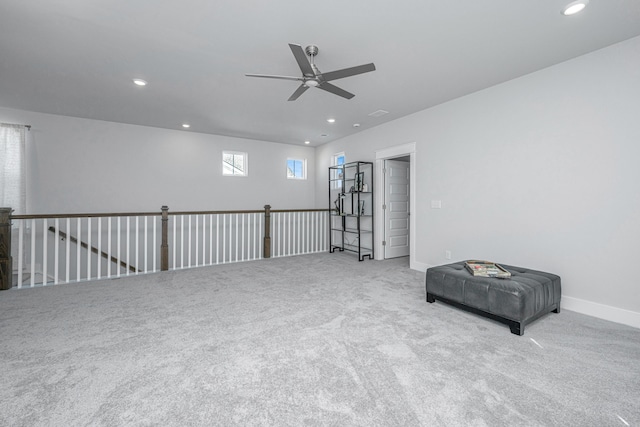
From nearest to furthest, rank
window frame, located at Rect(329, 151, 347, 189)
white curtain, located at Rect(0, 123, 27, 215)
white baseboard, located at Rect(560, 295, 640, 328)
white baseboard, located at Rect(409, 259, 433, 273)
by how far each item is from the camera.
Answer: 1. white baseboard, located at Rect(560, 295, 640, 328)
2. white curtain, located at Rect(0, 123, 27, 215)
3. white baseboard, located at Rect(409, 259, 433, 273)
4. window frame, located at Rect(329, 151, 347, 189)

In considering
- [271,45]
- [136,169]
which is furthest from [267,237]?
[271,45]

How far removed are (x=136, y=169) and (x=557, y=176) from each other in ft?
21.6

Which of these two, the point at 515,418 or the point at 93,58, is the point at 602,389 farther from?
the point at 93,58

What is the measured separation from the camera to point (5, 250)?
139 inches

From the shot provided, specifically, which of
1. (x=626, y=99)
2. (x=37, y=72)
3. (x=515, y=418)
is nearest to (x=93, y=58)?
(x=37, y=72)

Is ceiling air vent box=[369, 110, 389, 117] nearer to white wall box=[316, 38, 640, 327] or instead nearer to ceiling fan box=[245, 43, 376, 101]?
white wall box=[316, 38, 640, 327]

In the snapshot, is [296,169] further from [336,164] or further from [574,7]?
Answer: [574,7]

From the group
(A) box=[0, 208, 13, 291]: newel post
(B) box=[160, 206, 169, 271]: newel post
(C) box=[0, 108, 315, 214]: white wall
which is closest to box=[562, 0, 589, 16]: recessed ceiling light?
(B) box=[160, 206, 169, 271]: newel post

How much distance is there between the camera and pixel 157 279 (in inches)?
160

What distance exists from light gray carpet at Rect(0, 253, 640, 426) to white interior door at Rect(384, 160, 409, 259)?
7.78ft

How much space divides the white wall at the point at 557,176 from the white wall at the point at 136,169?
13.3ft

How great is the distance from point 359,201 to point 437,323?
330 cm

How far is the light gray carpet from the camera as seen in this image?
1.44 m

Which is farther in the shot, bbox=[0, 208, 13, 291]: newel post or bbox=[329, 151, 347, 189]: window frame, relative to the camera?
bbox=[329, 151, 347, 189]: window frame
